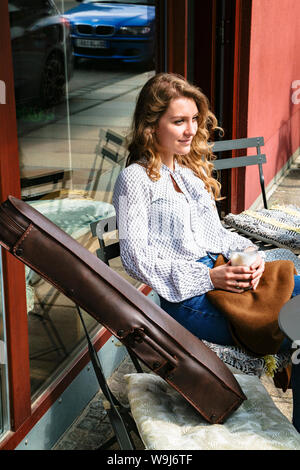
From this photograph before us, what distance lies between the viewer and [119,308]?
1803 mm

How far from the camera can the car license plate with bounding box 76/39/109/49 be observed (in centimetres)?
310

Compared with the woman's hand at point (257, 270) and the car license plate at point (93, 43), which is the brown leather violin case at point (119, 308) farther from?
the car license plate at point (93, 43)

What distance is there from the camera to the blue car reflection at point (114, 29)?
3.08 m

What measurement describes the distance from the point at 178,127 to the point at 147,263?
602 mm

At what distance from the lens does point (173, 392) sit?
2.20 metres

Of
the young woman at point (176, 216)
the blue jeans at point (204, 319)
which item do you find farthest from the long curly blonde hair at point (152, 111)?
the blue jeans at point (204, 319)

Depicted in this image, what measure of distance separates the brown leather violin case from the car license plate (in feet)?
5.02

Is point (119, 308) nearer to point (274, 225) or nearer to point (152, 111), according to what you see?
point (152, 111)

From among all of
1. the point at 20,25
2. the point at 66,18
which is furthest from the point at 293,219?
the point at 20,25

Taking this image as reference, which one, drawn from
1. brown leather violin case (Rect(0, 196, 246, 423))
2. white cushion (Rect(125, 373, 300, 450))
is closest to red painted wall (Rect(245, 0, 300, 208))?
white cushion (Rect(125, 373, 300, 450))

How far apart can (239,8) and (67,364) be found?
3.45 meters

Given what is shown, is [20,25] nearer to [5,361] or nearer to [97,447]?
[5,361]

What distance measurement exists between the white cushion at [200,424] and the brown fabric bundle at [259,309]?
0.58 feet
